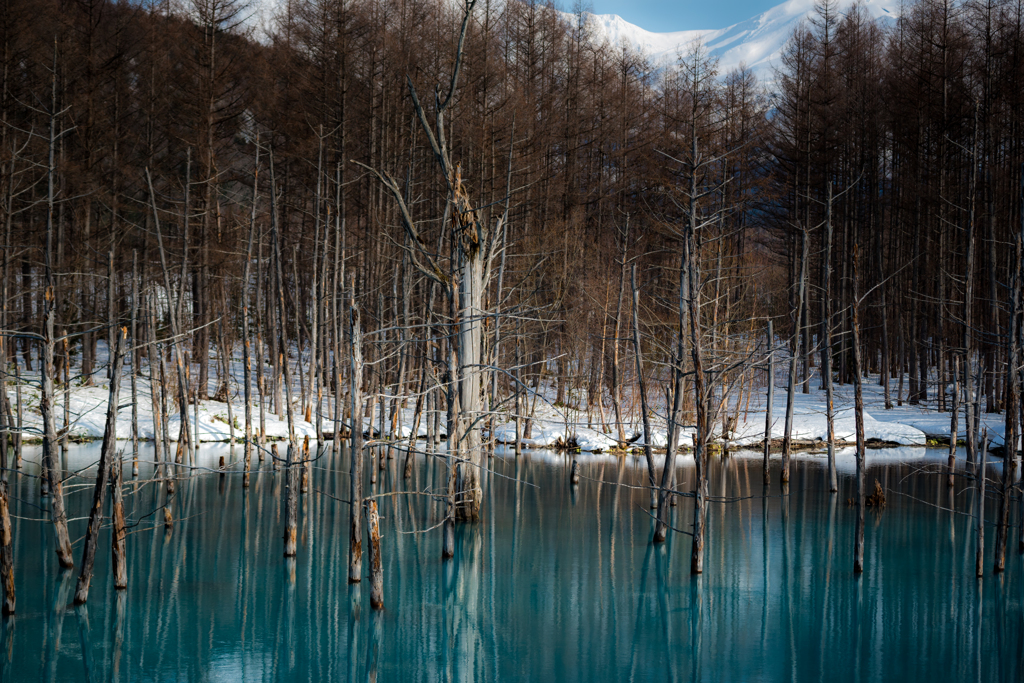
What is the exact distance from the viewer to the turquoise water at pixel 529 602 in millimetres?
7688

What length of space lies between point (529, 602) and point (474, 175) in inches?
588

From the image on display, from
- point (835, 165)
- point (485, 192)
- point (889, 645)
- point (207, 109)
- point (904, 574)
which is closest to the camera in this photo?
point (889, 645)

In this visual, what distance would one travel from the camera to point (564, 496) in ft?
52.7

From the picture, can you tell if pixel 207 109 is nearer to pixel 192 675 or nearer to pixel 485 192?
pixel 485 192

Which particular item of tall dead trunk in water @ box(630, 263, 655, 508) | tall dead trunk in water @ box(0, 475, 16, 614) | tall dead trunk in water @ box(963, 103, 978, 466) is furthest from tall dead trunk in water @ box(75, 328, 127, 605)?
tall dead trunk in water @ box(963, 103, 978, 466)

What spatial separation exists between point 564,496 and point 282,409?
11.4m

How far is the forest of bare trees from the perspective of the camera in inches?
819

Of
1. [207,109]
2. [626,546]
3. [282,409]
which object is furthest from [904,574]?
[207,109]

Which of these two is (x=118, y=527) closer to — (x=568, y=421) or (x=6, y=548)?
(x=6, y=548)

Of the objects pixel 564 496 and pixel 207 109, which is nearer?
pixel 564 496

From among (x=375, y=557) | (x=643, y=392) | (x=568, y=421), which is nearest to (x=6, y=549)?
(x=375, y=557)

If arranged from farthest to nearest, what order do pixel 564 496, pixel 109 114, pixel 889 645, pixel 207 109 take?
pixel 109 114, pixel 207 109, pixel 564 496, pixel 889 645

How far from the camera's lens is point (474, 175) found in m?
22.5

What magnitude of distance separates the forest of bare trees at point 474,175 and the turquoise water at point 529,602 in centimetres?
457
